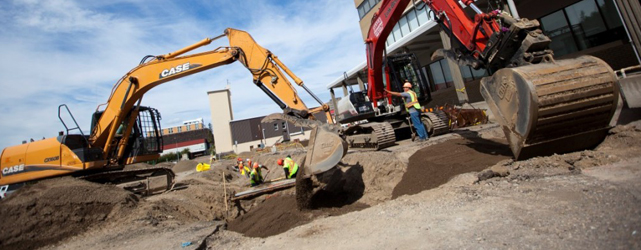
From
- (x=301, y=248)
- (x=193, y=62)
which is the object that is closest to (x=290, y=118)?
(x=301, y=248)

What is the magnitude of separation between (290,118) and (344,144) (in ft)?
5.17

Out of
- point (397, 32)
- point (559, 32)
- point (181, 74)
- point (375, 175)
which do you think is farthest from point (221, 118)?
point (375, 175)

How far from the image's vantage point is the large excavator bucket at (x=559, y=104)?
Answer: 3.32 m

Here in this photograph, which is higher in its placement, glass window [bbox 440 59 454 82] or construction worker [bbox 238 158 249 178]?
glass window [bbox 440 59 454 82]

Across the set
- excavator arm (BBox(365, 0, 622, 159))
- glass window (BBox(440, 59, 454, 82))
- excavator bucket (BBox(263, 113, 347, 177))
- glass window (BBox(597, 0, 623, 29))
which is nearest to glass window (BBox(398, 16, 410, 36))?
glass window (BBox(440, 59, 454, 82))

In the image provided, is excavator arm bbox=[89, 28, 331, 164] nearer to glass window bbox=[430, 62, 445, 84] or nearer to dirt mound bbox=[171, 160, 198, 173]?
glass window bbox=[430, 62, 445, 84]

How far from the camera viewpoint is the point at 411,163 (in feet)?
18.2

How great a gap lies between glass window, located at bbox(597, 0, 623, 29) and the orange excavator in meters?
12.2

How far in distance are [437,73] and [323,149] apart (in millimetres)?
15518

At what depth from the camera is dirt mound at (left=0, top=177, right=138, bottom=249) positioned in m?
5.10

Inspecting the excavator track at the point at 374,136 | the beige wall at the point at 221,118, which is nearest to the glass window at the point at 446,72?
the excavator track at the point at 374,136

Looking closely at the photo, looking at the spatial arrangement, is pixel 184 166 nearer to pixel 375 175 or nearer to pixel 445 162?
pixel 375 175

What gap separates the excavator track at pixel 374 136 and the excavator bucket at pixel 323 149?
2.67 meters

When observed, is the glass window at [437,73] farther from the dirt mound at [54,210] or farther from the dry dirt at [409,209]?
the dirt mound at [54,210]
